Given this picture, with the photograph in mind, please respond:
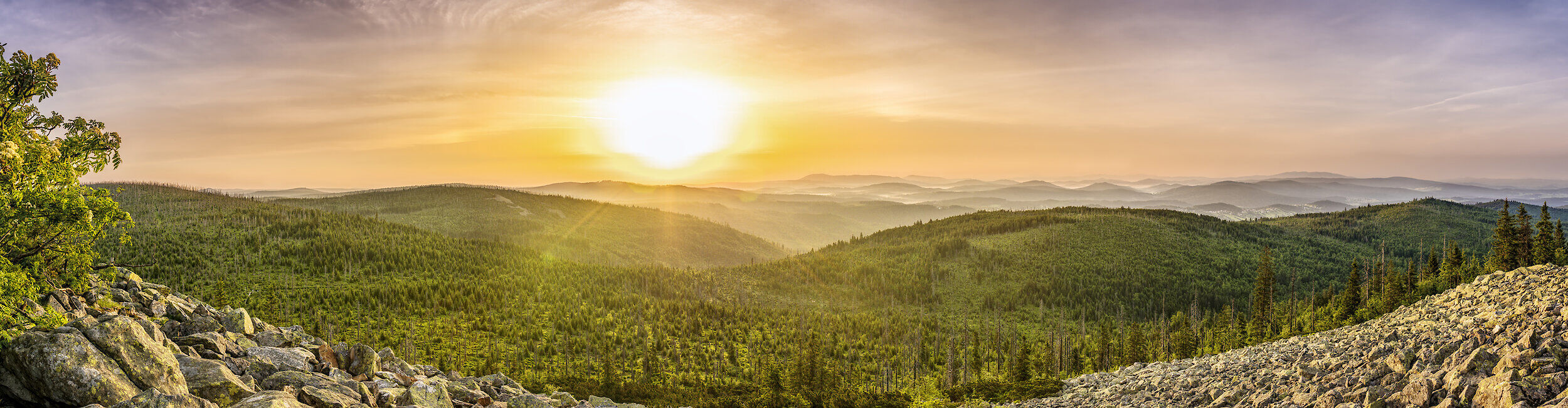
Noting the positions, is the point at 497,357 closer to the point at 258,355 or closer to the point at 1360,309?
the point at 258,355

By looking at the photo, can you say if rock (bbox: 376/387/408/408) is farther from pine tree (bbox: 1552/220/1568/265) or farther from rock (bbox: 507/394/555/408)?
pine tree (bbox: 1552/220/1568/265)

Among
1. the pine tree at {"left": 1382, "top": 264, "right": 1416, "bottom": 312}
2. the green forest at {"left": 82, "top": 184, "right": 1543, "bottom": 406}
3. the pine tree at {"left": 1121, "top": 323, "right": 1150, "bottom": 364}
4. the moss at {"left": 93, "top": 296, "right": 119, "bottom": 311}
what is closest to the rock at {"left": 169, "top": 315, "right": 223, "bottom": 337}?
the moss at {"left": 93, "top": 296, "right": 119, "bottom": 311}

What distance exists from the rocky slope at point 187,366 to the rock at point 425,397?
0.11 feet

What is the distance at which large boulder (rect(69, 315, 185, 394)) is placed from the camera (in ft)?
43.2

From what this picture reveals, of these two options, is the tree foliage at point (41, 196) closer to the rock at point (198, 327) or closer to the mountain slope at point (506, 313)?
the rock at point (198, 327)

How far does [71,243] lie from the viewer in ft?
58.5

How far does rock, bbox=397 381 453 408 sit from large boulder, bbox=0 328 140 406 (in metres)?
5.67

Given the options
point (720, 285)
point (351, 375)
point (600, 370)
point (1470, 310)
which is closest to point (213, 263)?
point (600, 370)

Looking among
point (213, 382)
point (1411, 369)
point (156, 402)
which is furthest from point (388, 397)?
point (1411, 369)

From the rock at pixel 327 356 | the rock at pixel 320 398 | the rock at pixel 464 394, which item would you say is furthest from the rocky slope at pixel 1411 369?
the rock at pixel 327 356

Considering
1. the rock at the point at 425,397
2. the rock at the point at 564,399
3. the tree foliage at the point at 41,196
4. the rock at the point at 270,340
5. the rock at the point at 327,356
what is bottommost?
the rock at the point at 564,399

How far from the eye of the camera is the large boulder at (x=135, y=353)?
43.2 feet

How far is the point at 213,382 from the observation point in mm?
13734

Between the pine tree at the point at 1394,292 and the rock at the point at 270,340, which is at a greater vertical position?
the rock at the point at 270,340
